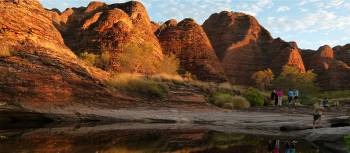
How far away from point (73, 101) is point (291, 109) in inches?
610

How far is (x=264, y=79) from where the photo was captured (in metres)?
68.4

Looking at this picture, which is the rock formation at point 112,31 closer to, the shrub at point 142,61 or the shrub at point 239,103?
the shrub at point 142,61

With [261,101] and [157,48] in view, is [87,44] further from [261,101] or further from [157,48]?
[261,101]

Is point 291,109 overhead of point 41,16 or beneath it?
beneath

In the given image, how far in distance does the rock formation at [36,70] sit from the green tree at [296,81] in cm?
4092

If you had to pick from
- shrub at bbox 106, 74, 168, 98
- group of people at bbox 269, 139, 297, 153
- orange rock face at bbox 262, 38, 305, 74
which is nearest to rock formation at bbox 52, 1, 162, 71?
shrub at bbox 106, 74, 168, 98

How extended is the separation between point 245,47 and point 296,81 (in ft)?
46.1

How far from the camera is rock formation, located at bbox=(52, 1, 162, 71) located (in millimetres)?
48156

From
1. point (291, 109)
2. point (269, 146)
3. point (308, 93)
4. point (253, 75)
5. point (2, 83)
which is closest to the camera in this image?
point (269, 146)

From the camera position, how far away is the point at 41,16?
34375 mm

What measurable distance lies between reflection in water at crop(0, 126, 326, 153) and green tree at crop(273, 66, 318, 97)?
50111 mm

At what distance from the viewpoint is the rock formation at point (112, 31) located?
48.2 metres

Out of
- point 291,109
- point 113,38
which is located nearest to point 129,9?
point 113,38

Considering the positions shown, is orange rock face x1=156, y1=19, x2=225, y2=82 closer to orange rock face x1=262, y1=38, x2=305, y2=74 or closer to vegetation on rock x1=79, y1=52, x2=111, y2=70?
orange rock face x1=262, y1=38, x2=305, y2=74
